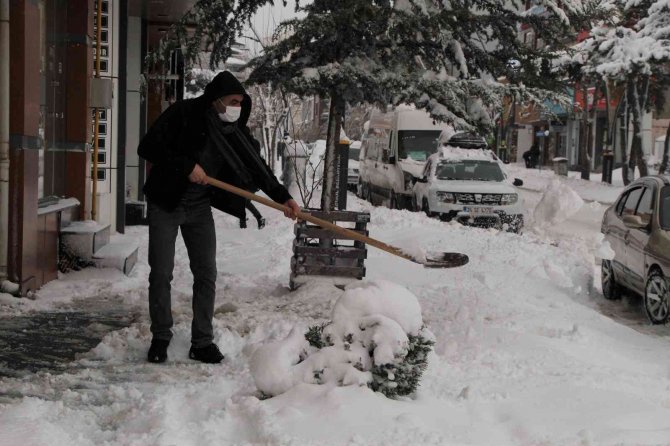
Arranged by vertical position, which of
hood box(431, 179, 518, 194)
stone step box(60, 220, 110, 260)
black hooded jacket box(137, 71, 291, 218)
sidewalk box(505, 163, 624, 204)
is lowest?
sidewalk box(505, 163, 624, 204)

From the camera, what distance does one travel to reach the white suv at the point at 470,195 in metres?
18.1

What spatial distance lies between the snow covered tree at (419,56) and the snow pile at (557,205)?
794 centimetres

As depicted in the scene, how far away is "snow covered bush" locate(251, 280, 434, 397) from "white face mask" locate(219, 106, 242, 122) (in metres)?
1.47

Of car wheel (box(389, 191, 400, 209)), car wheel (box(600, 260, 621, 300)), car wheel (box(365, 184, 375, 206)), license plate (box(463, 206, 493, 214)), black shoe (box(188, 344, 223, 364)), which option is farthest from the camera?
car wheel (box(365, 184, 375, 206))

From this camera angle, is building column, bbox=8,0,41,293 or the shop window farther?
the shop window

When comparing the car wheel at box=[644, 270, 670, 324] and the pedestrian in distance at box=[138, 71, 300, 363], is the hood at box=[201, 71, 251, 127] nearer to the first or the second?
the pedestrian in distance at box=[138, 71, 300, 363]

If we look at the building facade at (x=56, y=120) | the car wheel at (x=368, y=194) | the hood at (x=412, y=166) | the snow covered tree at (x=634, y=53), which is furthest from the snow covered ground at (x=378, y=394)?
the snow covered tree at (x=634, y=53)

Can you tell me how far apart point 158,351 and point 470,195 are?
1304cm

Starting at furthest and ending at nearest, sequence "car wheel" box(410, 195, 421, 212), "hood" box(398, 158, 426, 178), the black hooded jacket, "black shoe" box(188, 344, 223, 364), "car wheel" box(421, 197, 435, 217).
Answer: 1. "hood" box(398, 158, 426, 178)
2. "car wheel" box(410, 195, 421, 212)
3. "car wheel" box(421, 197, 435, 217)
4. "black shoe" box(188, 344, 223, 364)
5. the black hooded jacket

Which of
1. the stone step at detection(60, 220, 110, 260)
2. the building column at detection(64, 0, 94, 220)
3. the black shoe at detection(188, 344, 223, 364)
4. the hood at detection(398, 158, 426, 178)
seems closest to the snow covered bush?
the black shoe at detection(188, 344, 223, 364)

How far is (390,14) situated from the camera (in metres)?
9.06

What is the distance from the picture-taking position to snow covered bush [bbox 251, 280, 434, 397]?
4801 mm

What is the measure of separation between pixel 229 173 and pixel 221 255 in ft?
20.9

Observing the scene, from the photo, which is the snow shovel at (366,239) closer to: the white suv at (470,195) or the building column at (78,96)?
the building column at (78,96)
